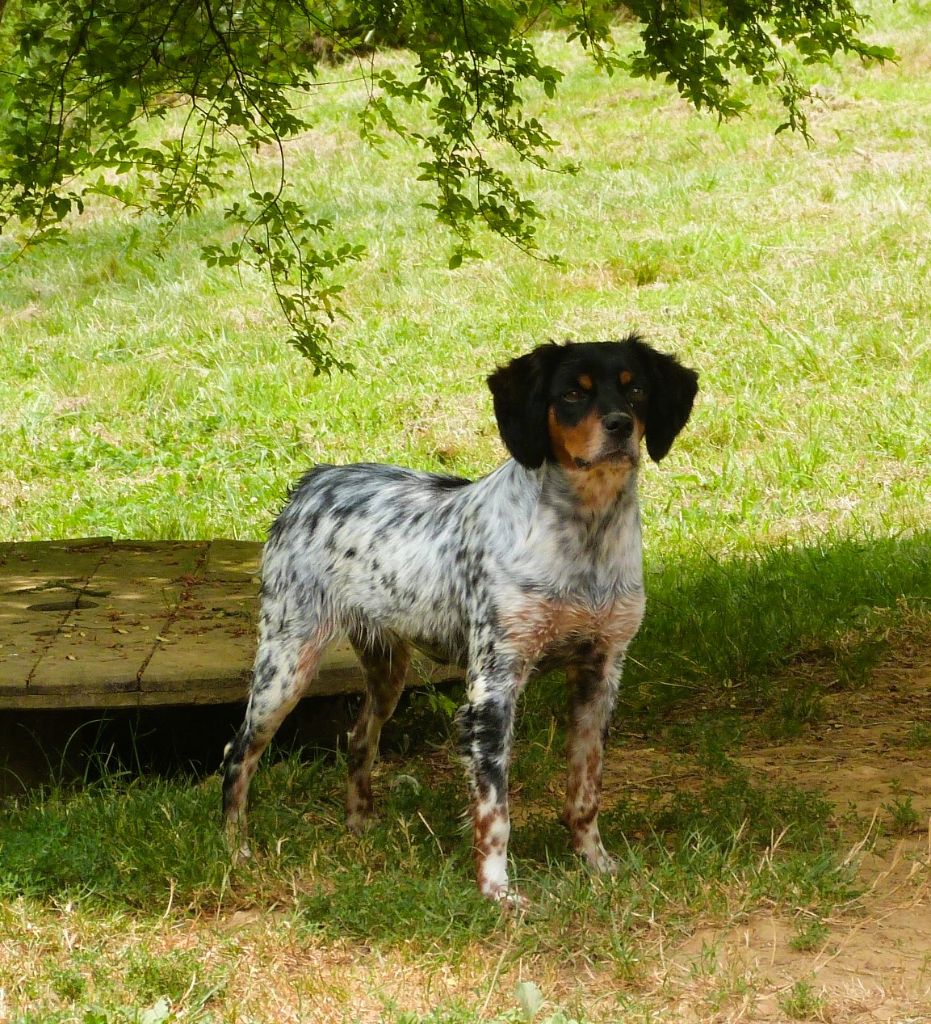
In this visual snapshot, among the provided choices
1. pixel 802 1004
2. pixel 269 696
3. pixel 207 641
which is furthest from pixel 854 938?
pixel 207 641

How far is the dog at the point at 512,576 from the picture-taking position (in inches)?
161

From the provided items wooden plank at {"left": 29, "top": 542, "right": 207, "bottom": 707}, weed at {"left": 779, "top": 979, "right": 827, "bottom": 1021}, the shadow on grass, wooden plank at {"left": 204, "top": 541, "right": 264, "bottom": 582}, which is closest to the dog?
the shadow on grass

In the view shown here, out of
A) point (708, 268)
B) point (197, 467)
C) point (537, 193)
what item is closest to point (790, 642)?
point (197, 467)

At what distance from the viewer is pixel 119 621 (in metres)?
5.87

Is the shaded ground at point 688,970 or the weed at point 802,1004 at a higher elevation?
the weed at point 802,1004

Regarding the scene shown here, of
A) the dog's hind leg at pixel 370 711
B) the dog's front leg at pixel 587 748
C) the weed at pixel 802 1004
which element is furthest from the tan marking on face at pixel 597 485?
the weed at pixel 802 1004

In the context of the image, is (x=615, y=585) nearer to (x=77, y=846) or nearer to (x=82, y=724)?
(x=77, y=846)

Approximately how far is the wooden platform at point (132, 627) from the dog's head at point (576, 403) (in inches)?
47.0

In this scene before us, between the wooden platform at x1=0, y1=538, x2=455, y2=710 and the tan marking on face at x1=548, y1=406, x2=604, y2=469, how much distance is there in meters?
1.22

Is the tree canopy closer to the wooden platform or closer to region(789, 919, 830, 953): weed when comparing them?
the wooden platform

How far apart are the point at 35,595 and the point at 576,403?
3192mm

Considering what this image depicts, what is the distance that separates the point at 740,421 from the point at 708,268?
10.7 ft

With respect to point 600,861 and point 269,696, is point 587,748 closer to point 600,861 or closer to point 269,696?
point 600,861

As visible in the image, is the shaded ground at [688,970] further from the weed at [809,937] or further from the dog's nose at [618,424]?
the dog's nose at [618,424]
